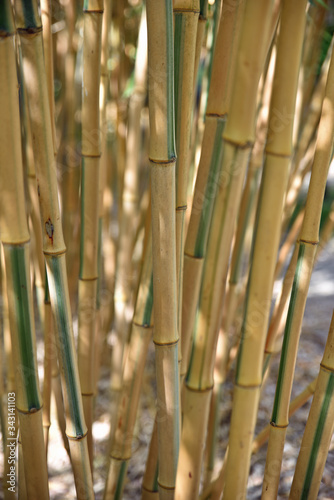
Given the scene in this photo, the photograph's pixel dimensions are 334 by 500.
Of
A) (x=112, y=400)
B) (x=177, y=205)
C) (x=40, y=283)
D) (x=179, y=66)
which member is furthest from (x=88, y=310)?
(x=112, y=400)

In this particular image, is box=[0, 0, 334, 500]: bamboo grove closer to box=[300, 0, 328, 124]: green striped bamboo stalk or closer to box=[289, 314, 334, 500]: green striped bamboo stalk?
box=[289, 314, 334, 500]: green striped bamboo stalk

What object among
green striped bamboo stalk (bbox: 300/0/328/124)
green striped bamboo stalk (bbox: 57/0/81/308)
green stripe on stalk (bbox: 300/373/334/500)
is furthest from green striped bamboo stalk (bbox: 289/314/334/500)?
green striped bamboo stalk (bbox: 57/0/81/308)

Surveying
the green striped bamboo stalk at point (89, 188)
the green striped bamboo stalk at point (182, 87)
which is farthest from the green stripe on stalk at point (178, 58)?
the green striped bamboo stalk at point (89, 188)

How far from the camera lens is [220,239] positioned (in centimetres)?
41

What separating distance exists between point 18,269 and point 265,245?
Answer: 0.73ft

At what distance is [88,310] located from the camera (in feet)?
2.16

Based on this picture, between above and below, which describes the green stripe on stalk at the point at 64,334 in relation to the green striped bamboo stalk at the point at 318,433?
above

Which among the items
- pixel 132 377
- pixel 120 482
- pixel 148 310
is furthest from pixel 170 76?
pixel 120 482

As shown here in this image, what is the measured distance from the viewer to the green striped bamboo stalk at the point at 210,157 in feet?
1.42

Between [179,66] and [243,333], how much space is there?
26cm

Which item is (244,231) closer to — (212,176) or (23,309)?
(212,176)

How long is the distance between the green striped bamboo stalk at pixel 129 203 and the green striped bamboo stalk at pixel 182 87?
1.21 ft

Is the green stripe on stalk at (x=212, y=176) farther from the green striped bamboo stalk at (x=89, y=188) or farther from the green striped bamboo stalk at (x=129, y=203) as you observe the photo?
the green striped bamboo stalk at (x=129, y=203)

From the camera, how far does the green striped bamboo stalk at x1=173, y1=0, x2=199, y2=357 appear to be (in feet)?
1.38
